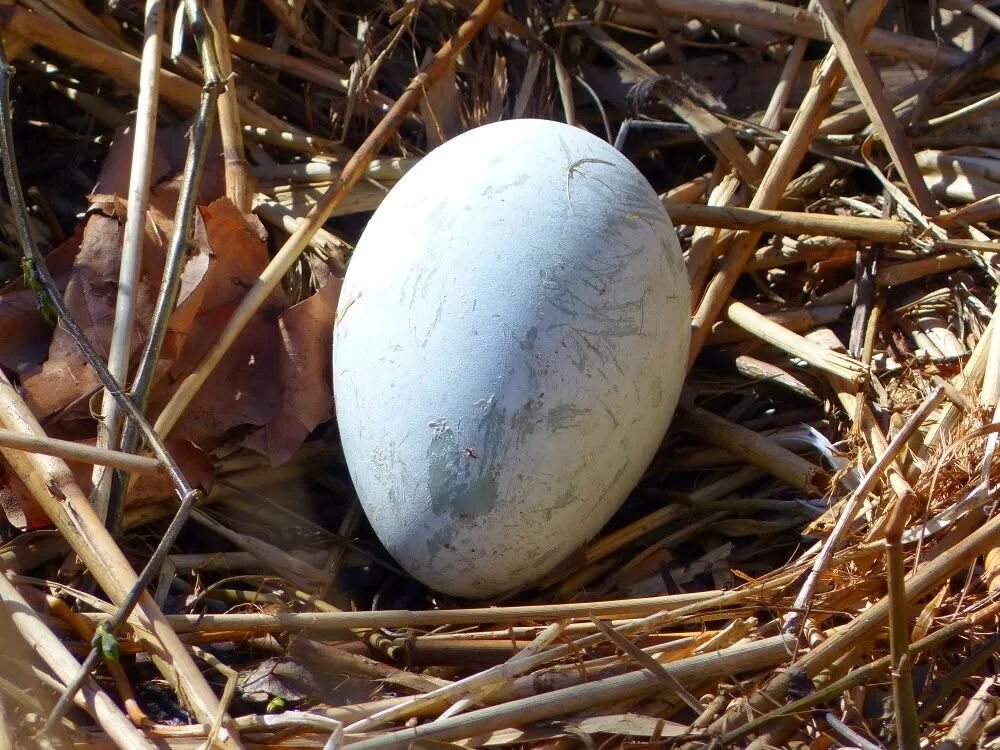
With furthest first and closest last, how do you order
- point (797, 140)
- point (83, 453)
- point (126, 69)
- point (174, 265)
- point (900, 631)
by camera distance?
point (126, 69), point (797, 140), point (174, 265), point (83, 453), point (900, 631)

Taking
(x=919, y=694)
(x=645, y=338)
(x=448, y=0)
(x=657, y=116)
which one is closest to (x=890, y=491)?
(x=919, y=694)

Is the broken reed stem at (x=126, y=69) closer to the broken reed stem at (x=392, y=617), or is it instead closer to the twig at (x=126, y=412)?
the twig at (x=126, y=412)

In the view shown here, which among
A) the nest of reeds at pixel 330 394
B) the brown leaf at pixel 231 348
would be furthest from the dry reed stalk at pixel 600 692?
the brown leaf at pixel 231 348

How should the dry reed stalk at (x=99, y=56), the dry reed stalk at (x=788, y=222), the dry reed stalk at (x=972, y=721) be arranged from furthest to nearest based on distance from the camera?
the dry reed stalk at (x=99, y=56)
the dry reed stalk at (x=788, y=222)
the dry reed stalk at (x=972, y=721)

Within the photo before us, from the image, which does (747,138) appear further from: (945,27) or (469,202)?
(469,202)

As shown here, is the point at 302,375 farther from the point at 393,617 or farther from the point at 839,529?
the point at 839,529

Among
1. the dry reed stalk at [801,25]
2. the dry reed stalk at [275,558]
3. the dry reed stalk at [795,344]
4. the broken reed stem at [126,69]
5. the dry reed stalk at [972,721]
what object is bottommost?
the dry reed stalk at [275,558]

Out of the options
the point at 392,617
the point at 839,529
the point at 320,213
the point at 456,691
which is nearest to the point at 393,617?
the point at 392,617
